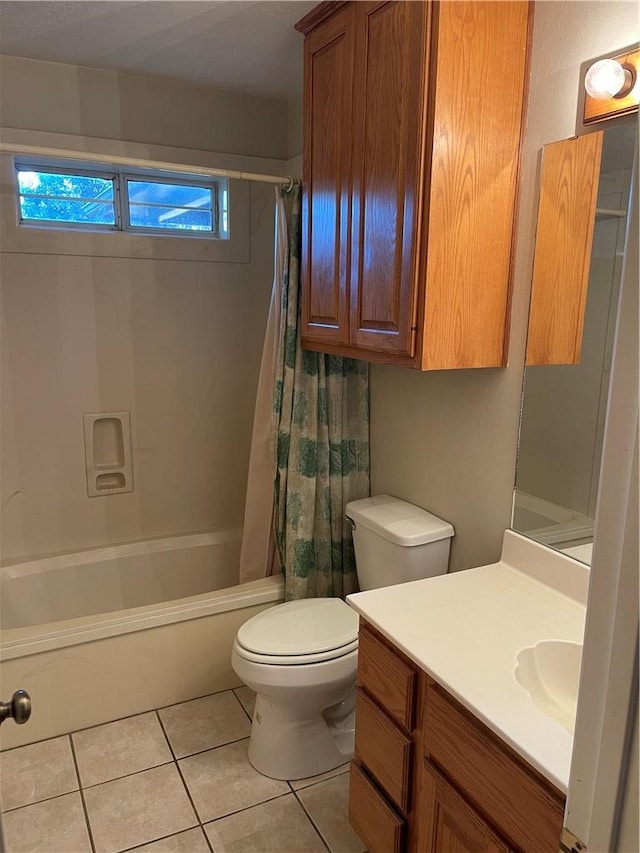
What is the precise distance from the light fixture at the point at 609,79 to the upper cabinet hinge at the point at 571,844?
4.61ft

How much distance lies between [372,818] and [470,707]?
0.63 metres

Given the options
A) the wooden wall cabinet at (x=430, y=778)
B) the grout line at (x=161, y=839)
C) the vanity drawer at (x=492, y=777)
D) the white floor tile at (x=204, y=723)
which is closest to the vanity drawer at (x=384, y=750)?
the wooden wall cabinet at (x=430, y=778)

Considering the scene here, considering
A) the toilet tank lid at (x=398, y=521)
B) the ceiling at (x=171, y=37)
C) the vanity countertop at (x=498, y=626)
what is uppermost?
the ceiling at (x=171, y=37)

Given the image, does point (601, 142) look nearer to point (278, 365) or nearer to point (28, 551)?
point (278, 365)

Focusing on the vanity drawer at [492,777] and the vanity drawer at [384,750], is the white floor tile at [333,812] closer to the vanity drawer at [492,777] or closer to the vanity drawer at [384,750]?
the vanity drawer at [384,750]

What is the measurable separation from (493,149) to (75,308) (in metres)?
1.84

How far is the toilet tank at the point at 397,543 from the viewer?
77.9 inches

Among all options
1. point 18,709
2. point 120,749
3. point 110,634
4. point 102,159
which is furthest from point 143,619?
point 102,159

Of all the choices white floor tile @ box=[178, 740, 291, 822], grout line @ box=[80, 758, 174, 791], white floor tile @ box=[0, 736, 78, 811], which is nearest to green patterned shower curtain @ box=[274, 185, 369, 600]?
A: white floor tile @ box=[178, 740, 291, 822]

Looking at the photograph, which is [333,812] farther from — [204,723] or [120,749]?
[120,749]

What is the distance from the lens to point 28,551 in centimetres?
272

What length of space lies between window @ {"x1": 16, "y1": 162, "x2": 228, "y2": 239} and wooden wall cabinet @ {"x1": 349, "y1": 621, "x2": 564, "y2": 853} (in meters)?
2.07

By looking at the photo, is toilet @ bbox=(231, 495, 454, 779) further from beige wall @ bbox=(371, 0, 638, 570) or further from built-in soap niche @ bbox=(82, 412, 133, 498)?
built-in soap niche @ bbox=(82, 412, 133, 498)

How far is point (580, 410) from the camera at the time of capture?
1.55 meters
